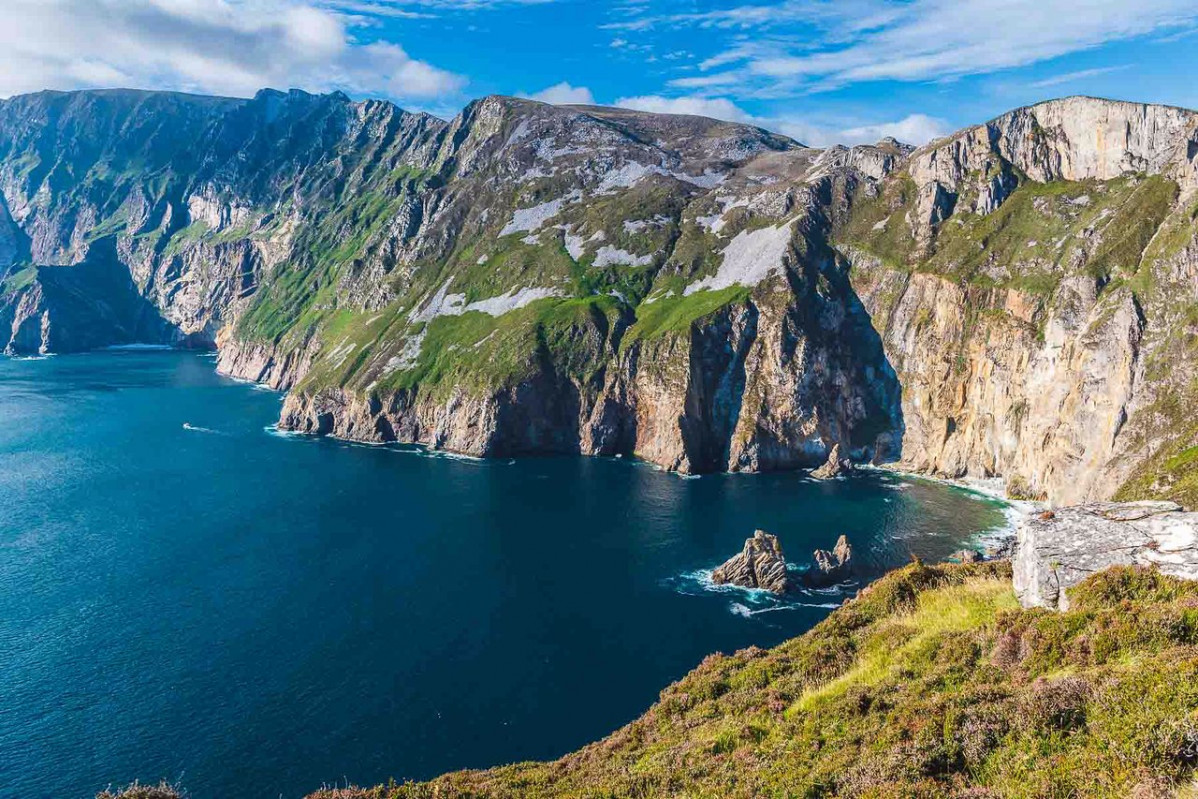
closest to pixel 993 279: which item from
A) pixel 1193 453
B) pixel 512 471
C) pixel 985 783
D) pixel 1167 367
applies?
pixel 1167 367

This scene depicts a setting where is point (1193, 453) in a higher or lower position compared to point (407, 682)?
higher

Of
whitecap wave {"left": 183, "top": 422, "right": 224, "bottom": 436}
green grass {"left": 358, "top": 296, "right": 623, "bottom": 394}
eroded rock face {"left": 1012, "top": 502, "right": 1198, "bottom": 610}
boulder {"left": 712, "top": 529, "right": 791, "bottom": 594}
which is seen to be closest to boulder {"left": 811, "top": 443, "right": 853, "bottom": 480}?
boulder {"left": 712, "top": 529, "right": 791, "bottom": 594}

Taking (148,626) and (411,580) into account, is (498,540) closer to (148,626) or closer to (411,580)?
(411,580)

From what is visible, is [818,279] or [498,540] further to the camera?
[818,279]

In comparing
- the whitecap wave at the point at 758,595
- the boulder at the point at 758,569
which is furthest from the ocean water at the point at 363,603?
the boulder at the point at 758,569

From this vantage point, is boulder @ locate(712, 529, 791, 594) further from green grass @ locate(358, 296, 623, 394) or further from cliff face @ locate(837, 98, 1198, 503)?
green grass @ locate(358, 296, 623, 394)
